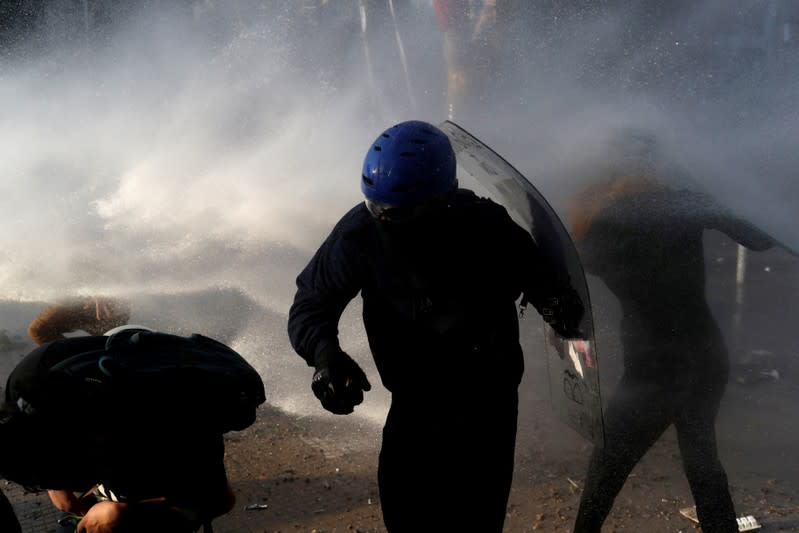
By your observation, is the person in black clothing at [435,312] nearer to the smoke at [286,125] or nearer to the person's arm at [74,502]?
the person's arm at [74,502]

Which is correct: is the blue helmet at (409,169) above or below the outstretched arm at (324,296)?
above

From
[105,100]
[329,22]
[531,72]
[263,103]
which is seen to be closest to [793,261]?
[531,72]

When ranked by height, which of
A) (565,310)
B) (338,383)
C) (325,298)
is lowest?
(338,383)

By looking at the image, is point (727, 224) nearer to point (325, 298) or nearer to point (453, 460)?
point (453, 460)

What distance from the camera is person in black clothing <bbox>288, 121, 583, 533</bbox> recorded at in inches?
103

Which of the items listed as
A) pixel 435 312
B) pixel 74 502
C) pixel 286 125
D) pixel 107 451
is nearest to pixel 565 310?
pixel 435 312

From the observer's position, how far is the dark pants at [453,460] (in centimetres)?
269

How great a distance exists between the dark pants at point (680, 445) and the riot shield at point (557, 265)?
0.50 metres

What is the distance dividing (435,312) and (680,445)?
1571mm

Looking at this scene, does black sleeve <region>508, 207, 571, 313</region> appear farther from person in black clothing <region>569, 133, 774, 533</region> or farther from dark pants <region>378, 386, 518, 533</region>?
person in black clothing <region>569, 133, 774, 533</region>

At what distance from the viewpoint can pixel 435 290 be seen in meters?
2.62

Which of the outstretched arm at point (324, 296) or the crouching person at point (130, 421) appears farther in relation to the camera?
the outstretched arm at point (324, 296)

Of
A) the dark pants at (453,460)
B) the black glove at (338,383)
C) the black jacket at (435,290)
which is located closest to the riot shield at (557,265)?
the black jacket at (435,290)

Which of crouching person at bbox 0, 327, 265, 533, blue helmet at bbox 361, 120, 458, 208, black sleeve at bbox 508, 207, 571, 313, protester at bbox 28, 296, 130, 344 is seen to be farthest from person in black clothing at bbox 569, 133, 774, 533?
protester at bbox 28, 296, 130, 344
